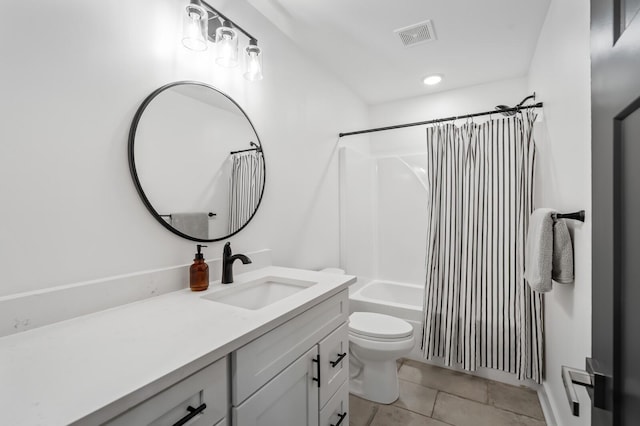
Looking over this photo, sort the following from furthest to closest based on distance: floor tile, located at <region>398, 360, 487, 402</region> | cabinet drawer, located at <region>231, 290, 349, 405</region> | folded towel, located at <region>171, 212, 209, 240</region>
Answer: floor tile, located at <region>398, 360, 487, 402</region> → folded towel, located at <region>171, 212, 209, 240</region> → cabinet drawer, located at <region>231, 290, 349, 405</region>

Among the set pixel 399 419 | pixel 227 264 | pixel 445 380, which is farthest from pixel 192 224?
pixel 445 380

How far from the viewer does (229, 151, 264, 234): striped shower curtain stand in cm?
156

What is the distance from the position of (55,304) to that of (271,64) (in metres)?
1.63

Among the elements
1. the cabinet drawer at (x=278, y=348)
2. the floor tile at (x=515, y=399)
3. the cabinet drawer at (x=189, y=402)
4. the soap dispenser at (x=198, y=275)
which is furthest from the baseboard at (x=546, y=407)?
the soap dispenser at (x=198, y=275)

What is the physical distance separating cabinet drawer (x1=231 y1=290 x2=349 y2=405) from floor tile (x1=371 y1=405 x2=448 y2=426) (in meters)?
0.87

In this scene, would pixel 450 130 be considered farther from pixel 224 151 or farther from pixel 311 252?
pixel 224 151

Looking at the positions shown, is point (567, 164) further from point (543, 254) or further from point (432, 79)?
point (432, 79)

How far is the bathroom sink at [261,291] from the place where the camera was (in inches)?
53.6

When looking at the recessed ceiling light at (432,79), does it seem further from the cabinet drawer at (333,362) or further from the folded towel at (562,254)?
the cabinet drawer at (333,362)

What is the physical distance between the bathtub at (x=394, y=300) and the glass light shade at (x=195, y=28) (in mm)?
2103

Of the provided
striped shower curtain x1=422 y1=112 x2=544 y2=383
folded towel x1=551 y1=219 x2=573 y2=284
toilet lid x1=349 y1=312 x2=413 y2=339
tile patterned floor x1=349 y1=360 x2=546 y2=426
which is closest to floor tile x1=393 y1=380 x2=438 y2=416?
tile patterned floor x1=349 y1=360 x2=546 y2=426

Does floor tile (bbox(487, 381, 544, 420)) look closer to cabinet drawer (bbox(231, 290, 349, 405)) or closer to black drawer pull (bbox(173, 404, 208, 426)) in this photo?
cabinet drawer (bbox(231, 290, 349, 405))

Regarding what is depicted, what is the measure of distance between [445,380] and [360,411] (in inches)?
29.0

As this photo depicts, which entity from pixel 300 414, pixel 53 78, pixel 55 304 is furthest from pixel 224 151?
pixel 300 414
